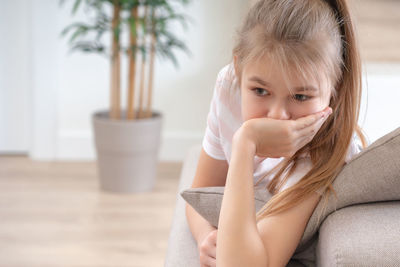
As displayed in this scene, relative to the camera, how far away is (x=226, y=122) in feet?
4.13

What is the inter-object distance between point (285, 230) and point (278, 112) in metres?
0.20

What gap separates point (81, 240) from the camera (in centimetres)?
238

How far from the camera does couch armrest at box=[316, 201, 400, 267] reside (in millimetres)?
813

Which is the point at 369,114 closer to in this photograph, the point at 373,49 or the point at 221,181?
the point at 221,181

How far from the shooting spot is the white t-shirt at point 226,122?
1.21 m

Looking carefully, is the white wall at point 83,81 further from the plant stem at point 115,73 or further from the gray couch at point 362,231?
the gray couch at point 362,231

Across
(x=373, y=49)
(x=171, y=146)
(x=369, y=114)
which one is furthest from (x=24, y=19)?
(x=369, y=114)

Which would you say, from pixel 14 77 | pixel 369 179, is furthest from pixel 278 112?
pixel 14 77

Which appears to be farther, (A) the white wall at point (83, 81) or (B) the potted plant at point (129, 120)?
(A) the white wall at point (83, 81)

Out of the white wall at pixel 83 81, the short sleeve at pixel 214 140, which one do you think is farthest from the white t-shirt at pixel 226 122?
the white wall at pixel 83 81

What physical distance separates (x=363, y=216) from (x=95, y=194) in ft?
7.18

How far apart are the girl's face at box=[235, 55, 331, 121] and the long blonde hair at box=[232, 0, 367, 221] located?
2cm

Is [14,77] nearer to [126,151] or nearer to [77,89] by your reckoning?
[77,89]

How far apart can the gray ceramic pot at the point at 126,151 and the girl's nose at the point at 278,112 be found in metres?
1.92
